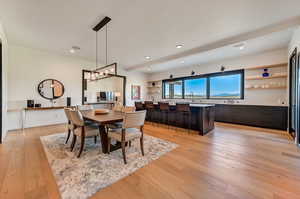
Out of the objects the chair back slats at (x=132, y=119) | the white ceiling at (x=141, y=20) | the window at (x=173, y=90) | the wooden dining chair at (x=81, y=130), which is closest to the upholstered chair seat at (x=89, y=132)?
the wooden dining chair at (x=81, y=130)

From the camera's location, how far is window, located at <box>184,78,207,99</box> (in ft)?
20.8

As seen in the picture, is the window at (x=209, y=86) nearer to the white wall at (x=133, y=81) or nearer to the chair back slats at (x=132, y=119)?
the white wall at (x=133, y=81)

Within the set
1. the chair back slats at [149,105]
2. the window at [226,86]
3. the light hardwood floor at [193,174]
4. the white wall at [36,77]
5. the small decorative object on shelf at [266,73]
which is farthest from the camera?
the window at [226,86]

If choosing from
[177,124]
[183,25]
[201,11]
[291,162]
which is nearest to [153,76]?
[177,124]

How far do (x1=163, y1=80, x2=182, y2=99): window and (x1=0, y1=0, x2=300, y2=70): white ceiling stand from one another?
3.56 meters

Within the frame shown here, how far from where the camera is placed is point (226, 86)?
5.62m

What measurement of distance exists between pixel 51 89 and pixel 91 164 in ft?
13.7

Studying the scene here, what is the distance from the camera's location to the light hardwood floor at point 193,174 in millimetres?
1548

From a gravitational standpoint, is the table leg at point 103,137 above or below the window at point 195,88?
below

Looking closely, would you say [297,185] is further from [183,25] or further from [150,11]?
[150,11]

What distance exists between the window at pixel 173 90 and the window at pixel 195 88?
0.39 metres

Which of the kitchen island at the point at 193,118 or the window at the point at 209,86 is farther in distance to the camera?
the window at the point at 209,86

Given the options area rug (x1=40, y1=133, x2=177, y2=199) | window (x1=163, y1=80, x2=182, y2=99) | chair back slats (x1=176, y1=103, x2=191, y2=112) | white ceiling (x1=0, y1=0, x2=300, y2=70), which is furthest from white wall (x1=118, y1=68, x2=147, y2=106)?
area rug (x1=40, y1=133, x2=177, y2=199)

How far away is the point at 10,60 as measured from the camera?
4148 mm
